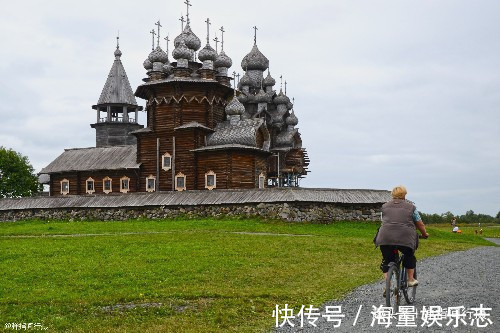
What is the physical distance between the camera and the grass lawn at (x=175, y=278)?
35.0 feet

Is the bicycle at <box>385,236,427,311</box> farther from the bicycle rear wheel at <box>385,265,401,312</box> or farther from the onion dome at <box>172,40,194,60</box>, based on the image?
the onion dome at <box>172,40,194,60</box>

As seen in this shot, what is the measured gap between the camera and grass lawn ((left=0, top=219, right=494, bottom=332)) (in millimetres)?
10671

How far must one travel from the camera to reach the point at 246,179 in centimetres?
4322

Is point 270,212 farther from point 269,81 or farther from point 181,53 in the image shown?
point 269,81

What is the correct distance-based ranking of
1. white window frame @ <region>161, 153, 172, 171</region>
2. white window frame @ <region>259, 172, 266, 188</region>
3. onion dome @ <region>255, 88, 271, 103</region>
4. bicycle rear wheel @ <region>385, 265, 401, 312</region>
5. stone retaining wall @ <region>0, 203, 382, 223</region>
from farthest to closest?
onion dome @ <region>255, 88, 271, 103</region> → white window frame @ <region>161, 153, 172, 171</region> → white window frame @ <region>259, 172, 266, 188</region> → stone retaining wall @ <region>0, 203, 382, 223</region> → bicycle rear wheel @ <region>385, 265, 401, 312</region>

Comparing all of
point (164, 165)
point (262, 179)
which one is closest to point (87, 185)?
point (164, 165)

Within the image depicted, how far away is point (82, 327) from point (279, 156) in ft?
153

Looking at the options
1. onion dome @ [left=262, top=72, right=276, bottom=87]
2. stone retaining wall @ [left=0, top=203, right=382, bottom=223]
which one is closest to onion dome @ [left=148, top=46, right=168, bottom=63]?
onion dome @ [left=262, top=72, right=276, bottom=87]

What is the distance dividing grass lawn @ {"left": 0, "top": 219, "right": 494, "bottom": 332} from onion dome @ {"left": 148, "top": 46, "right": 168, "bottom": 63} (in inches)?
993

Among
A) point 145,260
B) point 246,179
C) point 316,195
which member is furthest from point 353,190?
point 145,260

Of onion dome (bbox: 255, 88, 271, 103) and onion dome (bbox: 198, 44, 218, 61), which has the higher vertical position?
onion dome (bbox: 198, 44, 218, 61)

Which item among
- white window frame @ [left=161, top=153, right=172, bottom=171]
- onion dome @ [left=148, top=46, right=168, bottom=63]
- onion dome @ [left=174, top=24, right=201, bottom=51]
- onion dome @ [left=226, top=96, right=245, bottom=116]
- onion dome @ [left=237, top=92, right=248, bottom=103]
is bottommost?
white window frame @ [left=161, top=153, right=172, bottom=171]

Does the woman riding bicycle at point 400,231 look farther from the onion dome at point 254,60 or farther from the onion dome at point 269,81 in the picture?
the onion dome at point 254,60

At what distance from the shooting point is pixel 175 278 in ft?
48.6
